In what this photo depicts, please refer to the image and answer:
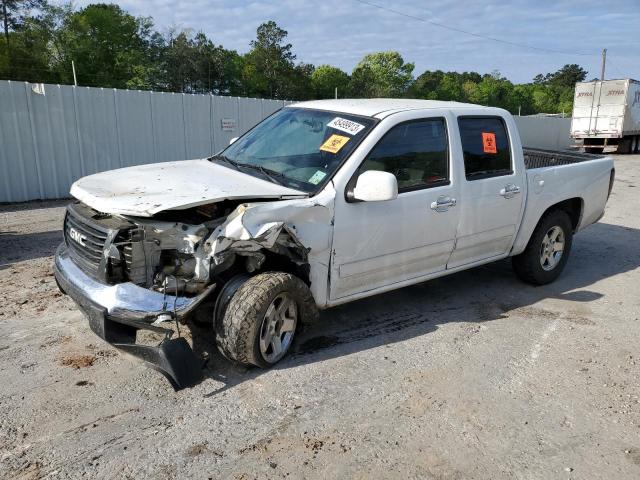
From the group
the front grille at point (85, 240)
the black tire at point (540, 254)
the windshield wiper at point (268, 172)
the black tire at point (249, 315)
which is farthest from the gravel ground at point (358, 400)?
the windshield wiper at point (268, 172)

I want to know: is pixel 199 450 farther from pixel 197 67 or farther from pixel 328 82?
pixel 328 82

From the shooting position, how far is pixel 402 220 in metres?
4.08

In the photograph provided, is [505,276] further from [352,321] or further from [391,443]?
[391,443]

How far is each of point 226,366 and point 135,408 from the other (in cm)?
71

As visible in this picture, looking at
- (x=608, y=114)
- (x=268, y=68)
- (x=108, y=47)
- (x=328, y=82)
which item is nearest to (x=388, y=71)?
(x=328, y=82)

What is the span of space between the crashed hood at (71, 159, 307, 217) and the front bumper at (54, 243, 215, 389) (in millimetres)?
519

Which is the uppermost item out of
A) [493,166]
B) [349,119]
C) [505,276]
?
[349,119]

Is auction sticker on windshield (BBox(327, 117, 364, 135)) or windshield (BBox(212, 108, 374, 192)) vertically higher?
auction sticker on windshield (BBox(327, 117, 364, 135))

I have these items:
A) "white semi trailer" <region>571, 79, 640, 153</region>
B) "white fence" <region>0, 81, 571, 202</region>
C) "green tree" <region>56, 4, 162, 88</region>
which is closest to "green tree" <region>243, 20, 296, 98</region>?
"green tree" <region>56, 4, 162, 88</region>

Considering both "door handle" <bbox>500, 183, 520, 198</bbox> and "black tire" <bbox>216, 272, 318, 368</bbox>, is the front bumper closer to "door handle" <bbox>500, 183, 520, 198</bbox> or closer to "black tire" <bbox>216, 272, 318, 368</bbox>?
"black tire" <bbox>216, 272, 318, 368</bbox>

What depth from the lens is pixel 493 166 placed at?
16.0ft

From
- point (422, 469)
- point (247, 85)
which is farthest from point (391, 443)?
point (247, 85)

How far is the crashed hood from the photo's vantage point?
322 cm

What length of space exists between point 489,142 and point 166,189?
301cm
